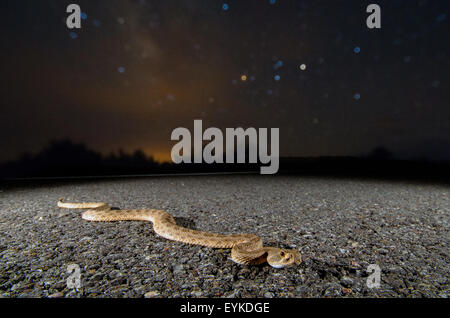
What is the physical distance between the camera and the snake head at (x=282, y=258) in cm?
304

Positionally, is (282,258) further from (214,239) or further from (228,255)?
(214,239)

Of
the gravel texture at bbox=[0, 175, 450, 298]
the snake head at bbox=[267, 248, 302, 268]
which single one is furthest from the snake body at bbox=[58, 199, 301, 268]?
the gravel texture at bbox=[0, 175, 450, 298]

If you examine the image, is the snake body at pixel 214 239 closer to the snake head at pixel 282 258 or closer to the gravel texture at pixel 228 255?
the snake head at pixel 282 258

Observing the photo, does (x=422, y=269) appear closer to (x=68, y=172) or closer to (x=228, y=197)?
(x=228, y=197)

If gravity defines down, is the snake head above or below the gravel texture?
above

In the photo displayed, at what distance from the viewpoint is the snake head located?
3035 millimetres

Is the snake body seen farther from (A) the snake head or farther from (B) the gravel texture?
(B) the gravel texture

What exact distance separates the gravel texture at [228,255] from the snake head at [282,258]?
9cm

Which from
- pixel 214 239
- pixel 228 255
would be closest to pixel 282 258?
pixel 228 255

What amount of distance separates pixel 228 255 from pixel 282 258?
807 millimetres

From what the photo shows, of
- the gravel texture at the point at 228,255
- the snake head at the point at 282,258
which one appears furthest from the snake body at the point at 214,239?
the gravel texture at the point at 228,255

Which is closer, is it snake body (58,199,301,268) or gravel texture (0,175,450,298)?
gravel texture (0,175,450,298)

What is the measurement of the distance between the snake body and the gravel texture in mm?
124
